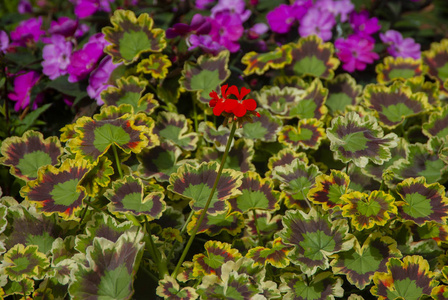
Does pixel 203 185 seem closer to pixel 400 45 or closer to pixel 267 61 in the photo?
pixel 267 61

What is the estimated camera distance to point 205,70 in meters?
1.64

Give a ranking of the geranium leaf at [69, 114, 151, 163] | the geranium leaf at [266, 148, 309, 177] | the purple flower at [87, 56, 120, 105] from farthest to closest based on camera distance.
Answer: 1. the purple flower at [87, 56, 120, 105]
2. the geranium leaf at [266, 148, 309, 177]
3. the geranium leaf at [69, 114, 151, 163]

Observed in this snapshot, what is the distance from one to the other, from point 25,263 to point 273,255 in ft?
1.99

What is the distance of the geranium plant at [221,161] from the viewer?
1138 millimetres

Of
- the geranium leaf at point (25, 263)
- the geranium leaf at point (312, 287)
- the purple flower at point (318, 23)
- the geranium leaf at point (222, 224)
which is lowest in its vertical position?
the geranium leaf at point (312, 287)

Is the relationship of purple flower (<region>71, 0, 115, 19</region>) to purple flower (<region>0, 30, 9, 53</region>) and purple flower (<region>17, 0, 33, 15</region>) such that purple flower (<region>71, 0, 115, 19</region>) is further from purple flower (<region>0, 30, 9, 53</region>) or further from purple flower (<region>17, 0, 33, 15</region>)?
purple flower (<region>17, 0, 33, 15</region>)

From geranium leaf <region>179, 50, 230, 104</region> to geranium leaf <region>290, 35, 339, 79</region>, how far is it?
1.06 ft

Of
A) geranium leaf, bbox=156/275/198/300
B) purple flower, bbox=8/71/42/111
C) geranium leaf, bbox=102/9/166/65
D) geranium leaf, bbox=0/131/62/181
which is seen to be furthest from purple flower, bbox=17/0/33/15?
geranium leaf, bbox=156/275/198/300

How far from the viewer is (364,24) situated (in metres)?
2.05

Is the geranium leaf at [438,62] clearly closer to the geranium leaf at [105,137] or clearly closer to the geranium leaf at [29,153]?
the geranium leaf at [105,137]

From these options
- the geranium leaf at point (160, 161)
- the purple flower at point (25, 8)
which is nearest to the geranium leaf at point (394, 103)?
the geranium leaf at point (160, 161)

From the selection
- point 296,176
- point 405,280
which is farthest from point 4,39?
point 405,280

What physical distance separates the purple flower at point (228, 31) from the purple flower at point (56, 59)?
0.55 m

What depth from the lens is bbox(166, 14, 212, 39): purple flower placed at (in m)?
1.69
